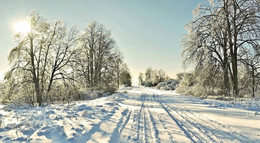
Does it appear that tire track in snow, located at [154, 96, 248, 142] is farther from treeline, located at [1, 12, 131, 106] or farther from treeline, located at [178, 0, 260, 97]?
treeline, located at [1, 12, 131, 106]

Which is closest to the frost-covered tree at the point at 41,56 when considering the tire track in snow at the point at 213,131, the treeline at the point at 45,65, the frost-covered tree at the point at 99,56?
the treeline at the point at 45,65

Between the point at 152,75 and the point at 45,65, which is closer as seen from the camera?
the point at 45,65

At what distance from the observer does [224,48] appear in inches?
550

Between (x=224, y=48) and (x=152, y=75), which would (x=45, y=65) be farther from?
(x=152, y=75)

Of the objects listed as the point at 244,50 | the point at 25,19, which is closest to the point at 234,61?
the point at 244,50

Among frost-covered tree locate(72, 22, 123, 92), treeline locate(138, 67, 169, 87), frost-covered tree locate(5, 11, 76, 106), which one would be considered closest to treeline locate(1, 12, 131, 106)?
frost-covered tree locate(5, 11, 76, 106)

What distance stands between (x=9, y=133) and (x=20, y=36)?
489 inches

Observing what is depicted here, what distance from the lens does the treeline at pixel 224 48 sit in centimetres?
1219

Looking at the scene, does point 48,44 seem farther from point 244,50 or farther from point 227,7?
point 244,50

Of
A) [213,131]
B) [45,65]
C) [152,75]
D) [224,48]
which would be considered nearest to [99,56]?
[45,65]

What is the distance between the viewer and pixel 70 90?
15328mm

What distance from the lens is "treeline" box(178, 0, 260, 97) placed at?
12.2 m

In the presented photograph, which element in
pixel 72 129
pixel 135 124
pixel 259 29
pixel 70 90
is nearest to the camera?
pixel 72 129

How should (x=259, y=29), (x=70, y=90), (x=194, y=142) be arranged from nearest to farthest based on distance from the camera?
(x=194, y=142) < (x=259, y=29) < (x=70, y=90)
